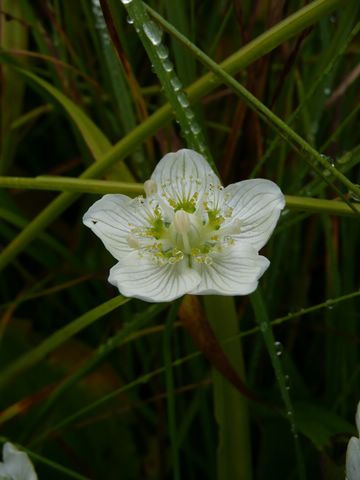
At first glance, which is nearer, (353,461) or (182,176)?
(353,461)

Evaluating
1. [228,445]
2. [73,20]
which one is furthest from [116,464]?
[73,20]

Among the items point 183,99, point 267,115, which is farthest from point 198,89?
point 267,115

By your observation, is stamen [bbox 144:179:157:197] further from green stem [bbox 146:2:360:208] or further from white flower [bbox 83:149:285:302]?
green stem [bbox 146:2:360:208]

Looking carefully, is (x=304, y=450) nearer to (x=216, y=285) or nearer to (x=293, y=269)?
(x=293, y=269)

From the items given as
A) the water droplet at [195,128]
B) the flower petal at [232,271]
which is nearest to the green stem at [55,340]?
the flower petal at [232,271]

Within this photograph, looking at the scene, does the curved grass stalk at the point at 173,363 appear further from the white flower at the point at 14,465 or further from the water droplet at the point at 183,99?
the water droplet at the point at 183,99

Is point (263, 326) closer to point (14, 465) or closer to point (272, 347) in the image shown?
point (272, 347)
